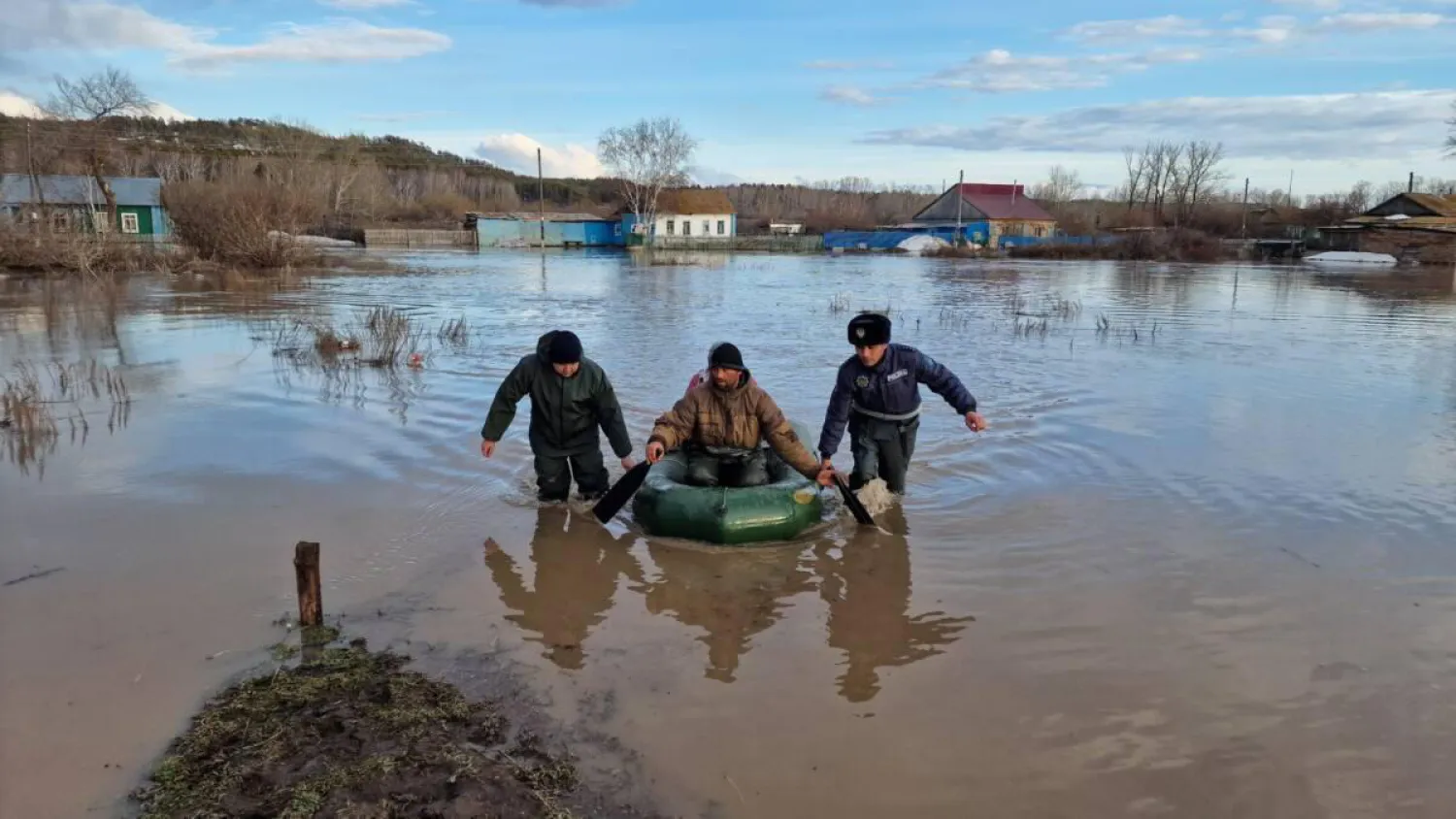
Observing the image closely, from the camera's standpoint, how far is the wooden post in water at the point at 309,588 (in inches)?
169

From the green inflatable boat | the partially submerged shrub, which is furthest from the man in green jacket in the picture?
the partially submerged shrub

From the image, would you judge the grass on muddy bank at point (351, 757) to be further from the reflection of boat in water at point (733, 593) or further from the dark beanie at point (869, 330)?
the dark beanie at point (869, 330)

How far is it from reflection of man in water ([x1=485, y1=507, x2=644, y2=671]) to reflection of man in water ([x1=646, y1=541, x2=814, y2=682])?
10.3 inches

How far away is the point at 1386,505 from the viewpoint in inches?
269

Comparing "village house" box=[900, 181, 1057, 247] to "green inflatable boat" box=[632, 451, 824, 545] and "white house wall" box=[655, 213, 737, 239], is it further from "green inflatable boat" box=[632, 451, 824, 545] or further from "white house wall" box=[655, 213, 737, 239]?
"green inflatable boat" box=[632, 451, 824, 545]

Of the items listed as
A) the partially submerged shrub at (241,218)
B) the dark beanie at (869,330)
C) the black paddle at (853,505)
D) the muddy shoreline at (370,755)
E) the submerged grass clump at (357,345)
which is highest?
the partially submerged shrub at (241,218)

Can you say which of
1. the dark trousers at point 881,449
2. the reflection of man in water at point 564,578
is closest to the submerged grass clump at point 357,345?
the reflection of man in water at point 564,578

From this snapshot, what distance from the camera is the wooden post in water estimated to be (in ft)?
14.1

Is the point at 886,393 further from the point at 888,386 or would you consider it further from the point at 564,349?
the point at 564,349

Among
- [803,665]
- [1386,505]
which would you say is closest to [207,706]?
[803,665]

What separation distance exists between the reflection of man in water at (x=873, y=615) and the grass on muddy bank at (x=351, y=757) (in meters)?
1.59

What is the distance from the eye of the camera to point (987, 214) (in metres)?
65.1

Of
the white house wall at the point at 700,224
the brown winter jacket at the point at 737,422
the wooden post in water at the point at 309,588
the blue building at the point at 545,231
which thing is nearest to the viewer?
the wooden post in water at the point at 309,588

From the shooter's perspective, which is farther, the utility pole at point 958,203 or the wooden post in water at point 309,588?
the utility pole at point 958,203
